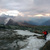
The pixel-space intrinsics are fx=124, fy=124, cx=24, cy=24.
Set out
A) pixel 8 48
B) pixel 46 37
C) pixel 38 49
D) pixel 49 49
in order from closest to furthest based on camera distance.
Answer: pixel 49 49 < pixel 38 49 < pixel 8 48 < pixel 46 37

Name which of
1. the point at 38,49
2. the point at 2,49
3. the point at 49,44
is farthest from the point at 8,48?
the point at 49,44

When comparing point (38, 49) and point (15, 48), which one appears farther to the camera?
point (15, 48)

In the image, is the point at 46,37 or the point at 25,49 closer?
the point at 25,49

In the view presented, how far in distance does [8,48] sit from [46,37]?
772 centimetres

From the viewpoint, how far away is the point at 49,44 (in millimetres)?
17828

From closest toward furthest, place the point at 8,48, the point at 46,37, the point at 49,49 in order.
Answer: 1. the point at 49,49
2. the point at 8,48
3. the point at 46,37

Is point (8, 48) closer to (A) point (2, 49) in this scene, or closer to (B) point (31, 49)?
(A) point (2, 49)

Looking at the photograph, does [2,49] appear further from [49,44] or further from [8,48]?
[49,44]

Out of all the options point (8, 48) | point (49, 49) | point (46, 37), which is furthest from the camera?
point (46, 37)

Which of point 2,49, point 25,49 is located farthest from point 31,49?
point 2,49

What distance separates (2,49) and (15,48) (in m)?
2.31

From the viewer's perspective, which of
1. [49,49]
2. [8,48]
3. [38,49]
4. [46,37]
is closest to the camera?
[49,49]

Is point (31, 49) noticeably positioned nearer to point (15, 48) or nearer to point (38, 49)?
point (38, 49)

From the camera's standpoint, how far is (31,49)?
1942 cm
